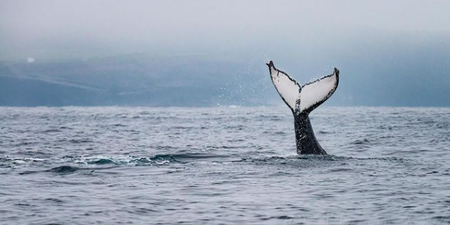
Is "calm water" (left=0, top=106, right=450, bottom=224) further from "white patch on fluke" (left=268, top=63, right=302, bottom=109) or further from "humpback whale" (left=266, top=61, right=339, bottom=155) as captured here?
"white patch on fluke" (left=268, top=63, right=302, bottom=109)

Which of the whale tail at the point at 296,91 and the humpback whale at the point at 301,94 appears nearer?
the humpback whale at the point at 301,94

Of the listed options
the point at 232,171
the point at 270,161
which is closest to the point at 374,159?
the point at 270,161

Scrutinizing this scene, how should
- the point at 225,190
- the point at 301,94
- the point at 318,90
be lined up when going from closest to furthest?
the point at 225,190 → the point at 318,90 → the point at 301,94

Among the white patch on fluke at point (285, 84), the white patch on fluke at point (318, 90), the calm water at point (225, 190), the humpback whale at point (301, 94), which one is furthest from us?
the white patch on fluke at point (285, 84)

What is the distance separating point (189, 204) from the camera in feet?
34.4

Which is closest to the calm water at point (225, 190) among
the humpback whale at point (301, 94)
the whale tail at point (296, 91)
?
the humpback whale at point (301, 94)

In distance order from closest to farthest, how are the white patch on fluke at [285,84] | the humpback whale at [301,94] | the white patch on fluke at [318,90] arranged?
the white patch on fluke at [318,90], the humpback whale at [301,94], the white patch on fluke at [285,84]

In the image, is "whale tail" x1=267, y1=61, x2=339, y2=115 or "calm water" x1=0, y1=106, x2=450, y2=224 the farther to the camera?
"whale tail" x1=267, y1=61, x2=339, y2=115

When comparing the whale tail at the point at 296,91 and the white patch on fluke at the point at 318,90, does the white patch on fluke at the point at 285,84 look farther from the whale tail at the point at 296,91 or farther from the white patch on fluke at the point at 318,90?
the white patch on fluke at the point at 318,90

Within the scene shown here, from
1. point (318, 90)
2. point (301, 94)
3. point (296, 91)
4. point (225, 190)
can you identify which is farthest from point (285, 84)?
point (225, 190)

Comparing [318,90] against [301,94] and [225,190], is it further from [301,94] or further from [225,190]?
[225,190]

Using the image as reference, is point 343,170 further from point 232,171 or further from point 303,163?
point 232,171

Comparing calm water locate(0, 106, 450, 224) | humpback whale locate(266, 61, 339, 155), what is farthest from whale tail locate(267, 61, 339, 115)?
calm water locate(0, 106, 450, 224)

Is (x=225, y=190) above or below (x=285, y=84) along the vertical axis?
below
